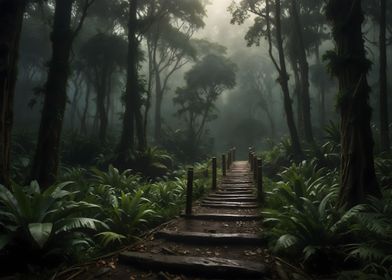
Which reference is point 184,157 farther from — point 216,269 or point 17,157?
point 216,269

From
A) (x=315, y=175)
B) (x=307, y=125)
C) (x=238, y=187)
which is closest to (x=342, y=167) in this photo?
(x=315, y=175)

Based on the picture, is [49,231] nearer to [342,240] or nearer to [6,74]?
[6,74]

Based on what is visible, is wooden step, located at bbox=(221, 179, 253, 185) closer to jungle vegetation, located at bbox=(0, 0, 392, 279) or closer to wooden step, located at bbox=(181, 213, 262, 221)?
jungle vegetation, located at bbox=(0, 0, 392, 279)

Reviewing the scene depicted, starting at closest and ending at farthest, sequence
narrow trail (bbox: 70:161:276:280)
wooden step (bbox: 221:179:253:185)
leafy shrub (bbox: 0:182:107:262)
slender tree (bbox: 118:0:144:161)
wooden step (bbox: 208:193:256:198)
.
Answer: leafy shrub (bbox: 0:182:107:262), narrow trail (bbox: 70:161:276:280), wooden step (bbox: 208:193:256:198), wooden step (bbox: 221:179:253:185), slender tree (bbox: 118:0:144:161)

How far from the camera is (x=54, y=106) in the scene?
9.85 meters

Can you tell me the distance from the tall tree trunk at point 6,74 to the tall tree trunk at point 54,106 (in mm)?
3355

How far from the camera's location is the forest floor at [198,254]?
4570 millimetres

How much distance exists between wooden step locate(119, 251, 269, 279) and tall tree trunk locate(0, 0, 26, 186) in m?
2.83

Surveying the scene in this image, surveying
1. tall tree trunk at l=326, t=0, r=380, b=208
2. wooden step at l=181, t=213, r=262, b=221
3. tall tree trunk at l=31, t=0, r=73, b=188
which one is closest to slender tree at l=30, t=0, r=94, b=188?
tall tree trunk at l=31, t=0, r=73, b=188

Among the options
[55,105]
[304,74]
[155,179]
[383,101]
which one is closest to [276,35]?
[304,74]

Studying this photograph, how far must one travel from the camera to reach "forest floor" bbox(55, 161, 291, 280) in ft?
15.0

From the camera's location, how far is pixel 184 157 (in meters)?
27.7

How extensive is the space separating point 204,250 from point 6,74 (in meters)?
4.76

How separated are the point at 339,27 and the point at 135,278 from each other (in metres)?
5.92
